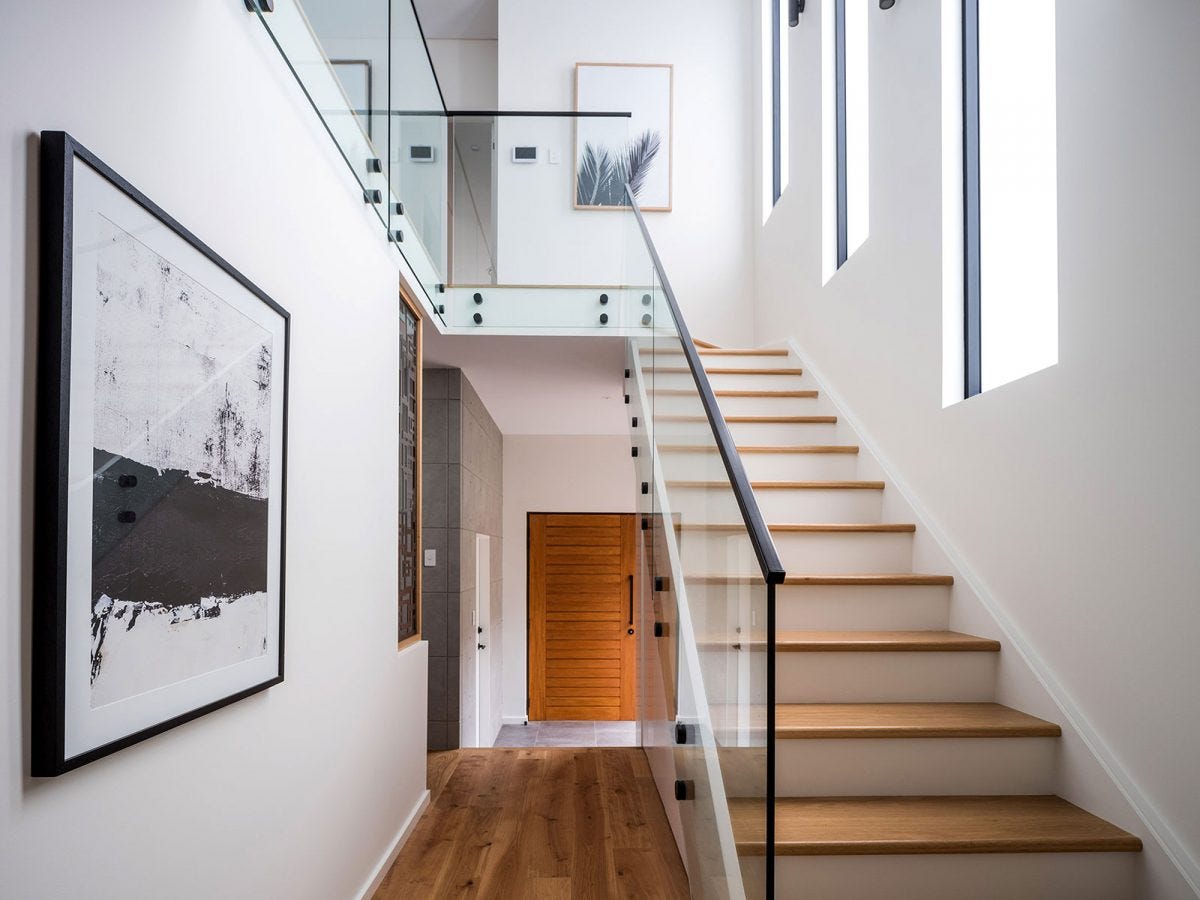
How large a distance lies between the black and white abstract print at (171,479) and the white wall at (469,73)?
20.9ft

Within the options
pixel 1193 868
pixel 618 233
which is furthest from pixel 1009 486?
pixel 618 233

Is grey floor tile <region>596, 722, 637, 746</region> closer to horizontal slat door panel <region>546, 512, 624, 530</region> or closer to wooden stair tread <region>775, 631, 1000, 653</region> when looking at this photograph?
horizontal slat door panel <region>546, 512, 624, 530</region>

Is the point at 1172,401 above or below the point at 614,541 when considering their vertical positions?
above

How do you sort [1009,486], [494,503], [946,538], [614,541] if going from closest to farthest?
[1009,486] → [946,538] → [494,503] → [614,541]

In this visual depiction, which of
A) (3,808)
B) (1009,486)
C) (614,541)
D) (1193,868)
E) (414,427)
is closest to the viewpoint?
(3,808)

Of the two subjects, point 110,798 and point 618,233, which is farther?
point 618,233

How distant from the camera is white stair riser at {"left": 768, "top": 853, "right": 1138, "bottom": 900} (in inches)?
89.9

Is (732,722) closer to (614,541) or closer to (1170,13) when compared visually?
(1170,13)

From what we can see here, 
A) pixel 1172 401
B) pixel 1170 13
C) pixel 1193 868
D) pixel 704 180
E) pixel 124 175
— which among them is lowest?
pixel 1193 868

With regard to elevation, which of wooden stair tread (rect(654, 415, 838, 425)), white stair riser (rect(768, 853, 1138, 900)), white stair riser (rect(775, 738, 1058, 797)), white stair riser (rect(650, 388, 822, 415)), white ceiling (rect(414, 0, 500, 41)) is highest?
white ceiling (rect(414, 0, 500, 41))

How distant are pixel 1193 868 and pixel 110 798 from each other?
2290 mm

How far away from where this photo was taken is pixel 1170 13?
2197mm

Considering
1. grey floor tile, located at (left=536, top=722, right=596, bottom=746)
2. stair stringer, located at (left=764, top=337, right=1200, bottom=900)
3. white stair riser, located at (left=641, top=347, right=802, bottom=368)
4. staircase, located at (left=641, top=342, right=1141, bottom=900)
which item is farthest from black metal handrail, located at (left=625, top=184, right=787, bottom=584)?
grey floor tile, located at (left=536, top=722, right=596, bottom=746)

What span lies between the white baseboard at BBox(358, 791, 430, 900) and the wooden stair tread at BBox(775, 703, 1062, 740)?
1533mm
